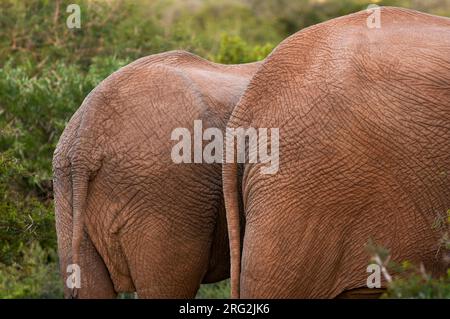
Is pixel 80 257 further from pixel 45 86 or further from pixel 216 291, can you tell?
pixel 216 291

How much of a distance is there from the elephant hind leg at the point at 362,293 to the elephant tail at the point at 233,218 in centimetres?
41

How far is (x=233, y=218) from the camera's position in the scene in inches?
200

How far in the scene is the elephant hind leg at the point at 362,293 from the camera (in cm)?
502

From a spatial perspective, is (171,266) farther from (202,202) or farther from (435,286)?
(435,286)

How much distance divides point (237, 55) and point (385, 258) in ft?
20.1

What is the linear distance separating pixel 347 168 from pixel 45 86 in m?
4.08

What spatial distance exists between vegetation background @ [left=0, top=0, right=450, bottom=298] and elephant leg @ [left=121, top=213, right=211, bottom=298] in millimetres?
1034

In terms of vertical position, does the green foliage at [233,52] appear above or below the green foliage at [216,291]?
above

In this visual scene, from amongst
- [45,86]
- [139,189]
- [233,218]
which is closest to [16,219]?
[139,189]

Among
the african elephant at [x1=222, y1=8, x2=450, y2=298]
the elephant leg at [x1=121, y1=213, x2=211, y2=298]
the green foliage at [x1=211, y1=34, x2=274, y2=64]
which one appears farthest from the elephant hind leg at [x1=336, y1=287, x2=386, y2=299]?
the green foliage at [x1=211, y1=34, x2=274, y2=64]

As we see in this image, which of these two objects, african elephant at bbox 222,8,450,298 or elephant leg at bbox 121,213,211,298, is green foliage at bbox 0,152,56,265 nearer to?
elephant leg at bbox 121,213,211,298

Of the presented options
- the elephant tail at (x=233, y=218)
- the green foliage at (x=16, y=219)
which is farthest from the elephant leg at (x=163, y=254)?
the green foliage at (x=16, y=219)

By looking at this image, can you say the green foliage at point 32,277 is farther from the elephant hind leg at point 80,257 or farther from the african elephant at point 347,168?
the african elephant at point 347,168

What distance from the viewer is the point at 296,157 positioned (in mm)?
4902
